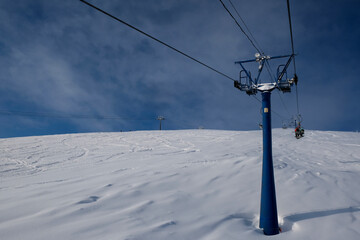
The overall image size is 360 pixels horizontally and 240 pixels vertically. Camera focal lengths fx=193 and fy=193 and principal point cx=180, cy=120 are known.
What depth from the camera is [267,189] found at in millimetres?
3219

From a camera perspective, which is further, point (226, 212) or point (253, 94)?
point (253, 94)

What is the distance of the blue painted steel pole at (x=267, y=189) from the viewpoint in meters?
3.08

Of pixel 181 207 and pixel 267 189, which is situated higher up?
pixel 267 189

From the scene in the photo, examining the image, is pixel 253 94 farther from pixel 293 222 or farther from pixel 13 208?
pixel 13 208

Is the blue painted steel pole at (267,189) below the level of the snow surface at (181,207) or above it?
above

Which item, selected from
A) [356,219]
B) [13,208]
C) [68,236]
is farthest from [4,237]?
[356,219]

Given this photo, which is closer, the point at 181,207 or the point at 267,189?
the point at 267,189

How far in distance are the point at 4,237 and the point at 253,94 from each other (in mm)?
5919

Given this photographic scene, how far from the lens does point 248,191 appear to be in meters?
4.67

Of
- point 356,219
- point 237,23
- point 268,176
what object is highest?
point 237,23

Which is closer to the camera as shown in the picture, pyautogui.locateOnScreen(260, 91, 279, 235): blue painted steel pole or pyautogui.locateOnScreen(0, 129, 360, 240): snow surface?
pyautogui.locateOnScreen(0, 129, 360, 240): snow surface

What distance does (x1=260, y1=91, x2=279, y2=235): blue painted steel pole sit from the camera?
10.1ft

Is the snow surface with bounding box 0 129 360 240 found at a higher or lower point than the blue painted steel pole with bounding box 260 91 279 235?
lower

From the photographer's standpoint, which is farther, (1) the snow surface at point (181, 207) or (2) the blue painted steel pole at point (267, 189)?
(2) the blue painted steel pole at point (267, 189)
